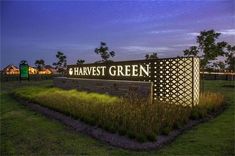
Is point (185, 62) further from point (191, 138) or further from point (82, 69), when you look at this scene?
point (82, 69)

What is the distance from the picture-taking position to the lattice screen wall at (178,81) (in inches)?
527

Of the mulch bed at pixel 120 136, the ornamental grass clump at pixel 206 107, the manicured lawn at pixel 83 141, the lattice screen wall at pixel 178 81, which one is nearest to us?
the manicured lawn at pixel 83 141

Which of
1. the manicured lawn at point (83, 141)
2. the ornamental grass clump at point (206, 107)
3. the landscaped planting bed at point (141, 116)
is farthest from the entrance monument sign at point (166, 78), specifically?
the manicured lawn at point (83, 141)

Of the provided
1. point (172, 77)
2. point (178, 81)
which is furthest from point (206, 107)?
point (172, 77)

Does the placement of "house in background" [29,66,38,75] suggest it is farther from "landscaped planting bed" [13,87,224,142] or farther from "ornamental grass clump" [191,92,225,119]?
"ornamental grass clump" [191,92,225,119]

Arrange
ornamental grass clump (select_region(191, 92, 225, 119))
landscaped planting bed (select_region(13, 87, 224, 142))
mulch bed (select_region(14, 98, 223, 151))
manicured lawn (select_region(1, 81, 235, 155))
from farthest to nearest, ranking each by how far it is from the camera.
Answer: ornamental grass clump (select_region(191, 92, 225, 119)), landscaped planting bed (select_region(13, 87, 224, 142)), mulch bed (select_region(14, 98, 223, 151)), manicured lawn (select_region(1, 81, 235, 155))

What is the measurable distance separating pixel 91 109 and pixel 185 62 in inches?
198

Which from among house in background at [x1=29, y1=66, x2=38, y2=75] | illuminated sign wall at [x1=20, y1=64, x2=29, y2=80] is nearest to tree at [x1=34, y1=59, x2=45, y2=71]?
house in background at [x1=29, y1=66, x2=38, y2=75]

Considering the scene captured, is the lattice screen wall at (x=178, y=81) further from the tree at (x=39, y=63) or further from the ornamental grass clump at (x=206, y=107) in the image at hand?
the tree at (x=39, y=63)

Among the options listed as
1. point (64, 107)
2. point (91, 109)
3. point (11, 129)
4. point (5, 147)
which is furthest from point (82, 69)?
point (5, 147)

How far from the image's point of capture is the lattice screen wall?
13375 mm

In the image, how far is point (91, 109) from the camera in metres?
13.0

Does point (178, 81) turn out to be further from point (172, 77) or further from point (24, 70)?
point (24, 70)

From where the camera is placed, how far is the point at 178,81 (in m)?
13.6
